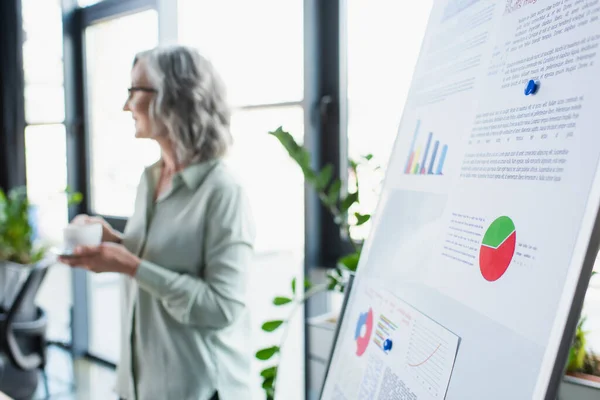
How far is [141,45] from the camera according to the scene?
3.23 metres

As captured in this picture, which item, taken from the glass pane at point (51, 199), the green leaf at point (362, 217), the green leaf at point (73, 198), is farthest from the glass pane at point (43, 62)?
the green leaf at point (362, 217)

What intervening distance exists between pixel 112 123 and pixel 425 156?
3.02m

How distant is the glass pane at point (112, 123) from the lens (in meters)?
3.40

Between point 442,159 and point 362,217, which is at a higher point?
point 442,159

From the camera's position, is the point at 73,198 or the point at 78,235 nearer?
the point at 78,235

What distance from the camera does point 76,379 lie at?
3398 millimetres

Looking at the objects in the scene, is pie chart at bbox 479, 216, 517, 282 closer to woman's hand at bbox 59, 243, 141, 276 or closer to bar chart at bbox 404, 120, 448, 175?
bar chart at bbox 404, 120, 448, 175

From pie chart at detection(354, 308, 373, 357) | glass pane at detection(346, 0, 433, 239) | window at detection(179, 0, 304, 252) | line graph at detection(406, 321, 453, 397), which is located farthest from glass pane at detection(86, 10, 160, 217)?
line graph at detection(406, 321, 453, 397)

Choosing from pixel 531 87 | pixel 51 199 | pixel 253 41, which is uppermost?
pixel 253 41

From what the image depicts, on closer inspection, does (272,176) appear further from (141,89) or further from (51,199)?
(51,199)

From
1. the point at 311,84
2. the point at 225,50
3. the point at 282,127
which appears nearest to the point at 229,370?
the point at 282,127

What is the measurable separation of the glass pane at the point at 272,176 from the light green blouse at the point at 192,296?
0.84 m

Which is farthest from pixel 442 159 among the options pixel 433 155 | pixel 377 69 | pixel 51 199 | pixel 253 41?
pixel 51 199

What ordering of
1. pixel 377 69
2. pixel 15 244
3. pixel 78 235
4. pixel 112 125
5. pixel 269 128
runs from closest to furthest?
pixel 78 235 → pixel 377 69 → pixel 269 128 → pixel 15 244 → pixel 112 125
